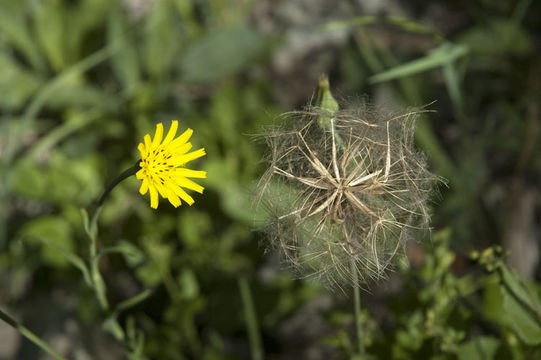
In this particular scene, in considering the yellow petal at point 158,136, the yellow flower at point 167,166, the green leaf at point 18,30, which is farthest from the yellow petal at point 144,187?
the green leaf at point 18,30

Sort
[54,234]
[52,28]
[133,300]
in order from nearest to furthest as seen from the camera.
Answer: [133,300] → [54,234] → [52,28]

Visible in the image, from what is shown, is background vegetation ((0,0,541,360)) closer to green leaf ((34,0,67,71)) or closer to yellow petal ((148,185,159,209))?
green leaf ((34,0,67,71))

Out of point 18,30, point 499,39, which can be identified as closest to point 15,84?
point 18,30

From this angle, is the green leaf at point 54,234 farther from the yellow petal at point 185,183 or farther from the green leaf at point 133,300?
the yellow petal at point 185,183

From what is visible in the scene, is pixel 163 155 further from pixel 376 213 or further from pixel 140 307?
pixel 140 307

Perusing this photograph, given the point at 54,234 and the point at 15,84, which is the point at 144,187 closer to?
the point at 54,234
